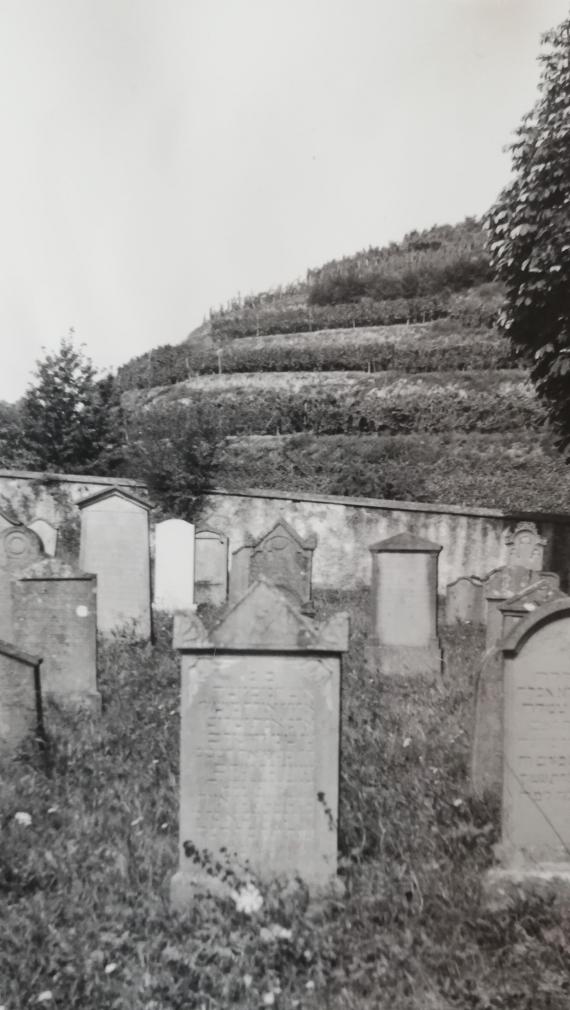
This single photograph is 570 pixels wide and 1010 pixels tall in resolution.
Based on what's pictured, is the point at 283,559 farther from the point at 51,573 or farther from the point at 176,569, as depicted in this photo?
the point at 51,573

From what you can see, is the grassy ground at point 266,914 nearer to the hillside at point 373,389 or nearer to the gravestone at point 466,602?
the gravestone at point 466,602

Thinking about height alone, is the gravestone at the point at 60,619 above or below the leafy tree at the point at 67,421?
below

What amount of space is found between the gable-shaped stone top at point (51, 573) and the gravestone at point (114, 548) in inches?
123

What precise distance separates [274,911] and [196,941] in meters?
0.48

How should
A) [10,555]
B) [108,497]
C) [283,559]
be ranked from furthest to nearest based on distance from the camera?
[283,559]
[108,497]
[10,555]

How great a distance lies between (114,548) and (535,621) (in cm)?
761

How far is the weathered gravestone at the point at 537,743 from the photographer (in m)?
4.48

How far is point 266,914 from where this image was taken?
419 centimetres

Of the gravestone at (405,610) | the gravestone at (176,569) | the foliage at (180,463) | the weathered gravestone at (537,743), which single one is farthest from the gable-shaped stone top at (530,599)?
the foliage at (180,463)

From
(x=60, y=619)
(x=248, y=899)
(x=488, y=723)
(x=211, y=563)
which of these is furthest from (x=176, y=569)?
(x=248, y=899)

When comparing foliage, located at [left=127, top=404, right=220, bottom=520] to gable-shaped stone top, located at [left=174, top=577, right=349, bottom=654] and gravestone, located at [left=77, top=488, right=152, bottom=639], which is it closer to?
gravestone, located at [left=77, top=488, right=152, bottom=639]

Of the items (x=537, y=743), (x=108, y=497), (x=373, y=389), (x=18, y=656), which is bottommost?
(x=537, y=743)

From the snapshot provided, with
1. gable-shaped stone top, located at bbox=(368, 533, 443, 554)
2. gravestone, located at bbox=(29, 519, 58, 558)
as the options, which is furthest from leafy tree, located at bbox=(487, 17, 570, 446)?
gravestone, located at bbox=(29, 519, 58, 558)

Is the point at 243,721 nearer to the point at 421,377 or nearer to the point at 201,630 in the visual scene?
the point at 201,630
